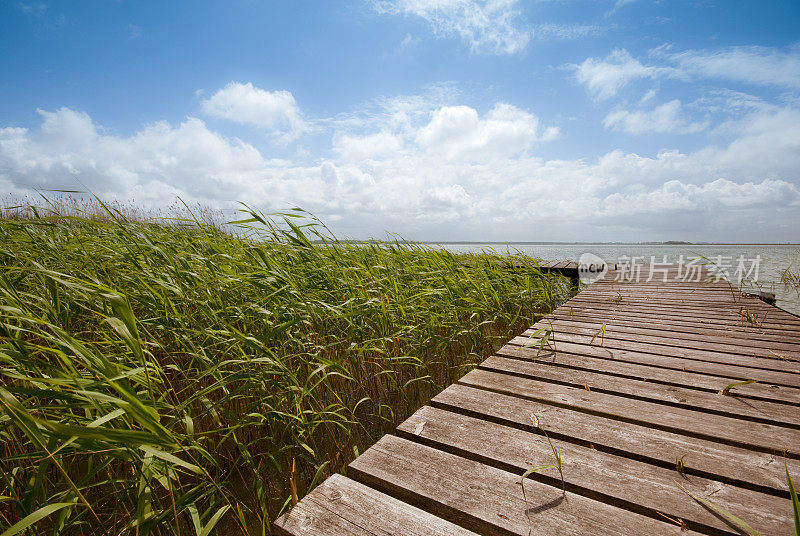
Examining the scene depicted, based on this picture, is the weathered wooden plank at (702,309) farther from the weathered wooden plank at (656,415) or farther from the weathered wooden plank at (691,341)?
the weathered wooden plank at (656,415)

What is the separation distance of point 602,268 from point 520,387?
23.1 ft

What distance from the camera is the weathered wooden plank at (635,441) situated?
3.82ft

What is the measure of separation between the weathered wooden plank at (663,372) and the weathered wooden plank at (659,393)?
5 cm

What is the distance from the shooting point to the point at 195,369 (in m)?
1.90

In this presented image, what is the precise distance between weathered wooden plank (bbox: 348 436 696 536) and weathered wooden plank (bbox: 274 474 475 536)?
0.16 feet

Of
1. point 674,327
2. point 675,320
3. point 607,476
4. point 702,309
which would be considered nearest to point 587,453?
point 607,476

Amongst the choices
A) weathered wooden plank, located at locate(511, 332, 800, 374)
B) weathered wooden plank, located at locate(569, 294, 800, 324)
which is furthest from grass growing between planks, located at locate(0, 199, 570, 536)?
weathered wooden plank, located at locate(569, 294, 800, 324)

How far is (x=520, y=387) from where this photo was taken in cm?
183

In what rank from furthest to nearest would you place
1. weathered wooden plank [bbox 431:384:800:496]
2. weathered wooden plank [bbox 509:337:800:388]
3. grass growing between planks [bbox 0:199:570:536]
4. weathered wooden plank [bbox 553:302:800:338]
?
weathered wooden plank [bbox 553:302:800:338] → weathered wooden plank [bbox 509:337:800:388] → weathered wooden plank [bbox 431:384:800:496] → grass growing between planks [bbox 0:199:570:536]

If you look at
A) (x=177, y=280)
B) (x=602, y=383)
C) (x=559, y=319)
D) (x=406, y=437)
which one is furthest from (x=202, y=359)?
(x=559, y=319)

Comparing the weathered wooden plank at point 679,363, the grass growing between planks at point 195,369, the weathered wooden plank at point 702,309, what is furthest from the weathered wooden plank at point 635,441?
the weathered wooden plank at point 702,309

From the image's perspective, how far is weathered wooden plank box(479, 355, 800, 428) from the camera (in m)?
1.55

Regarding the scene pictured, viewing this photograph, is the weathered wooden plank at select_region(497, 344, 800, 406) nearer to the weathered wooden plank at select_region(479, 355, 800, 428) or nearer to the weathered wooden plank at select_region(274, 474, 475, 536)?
the weathered wooden plank at select_region(479, 355, 800, 428)

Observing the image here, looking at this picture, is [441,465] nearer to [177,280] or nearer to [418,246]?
[177,280]
